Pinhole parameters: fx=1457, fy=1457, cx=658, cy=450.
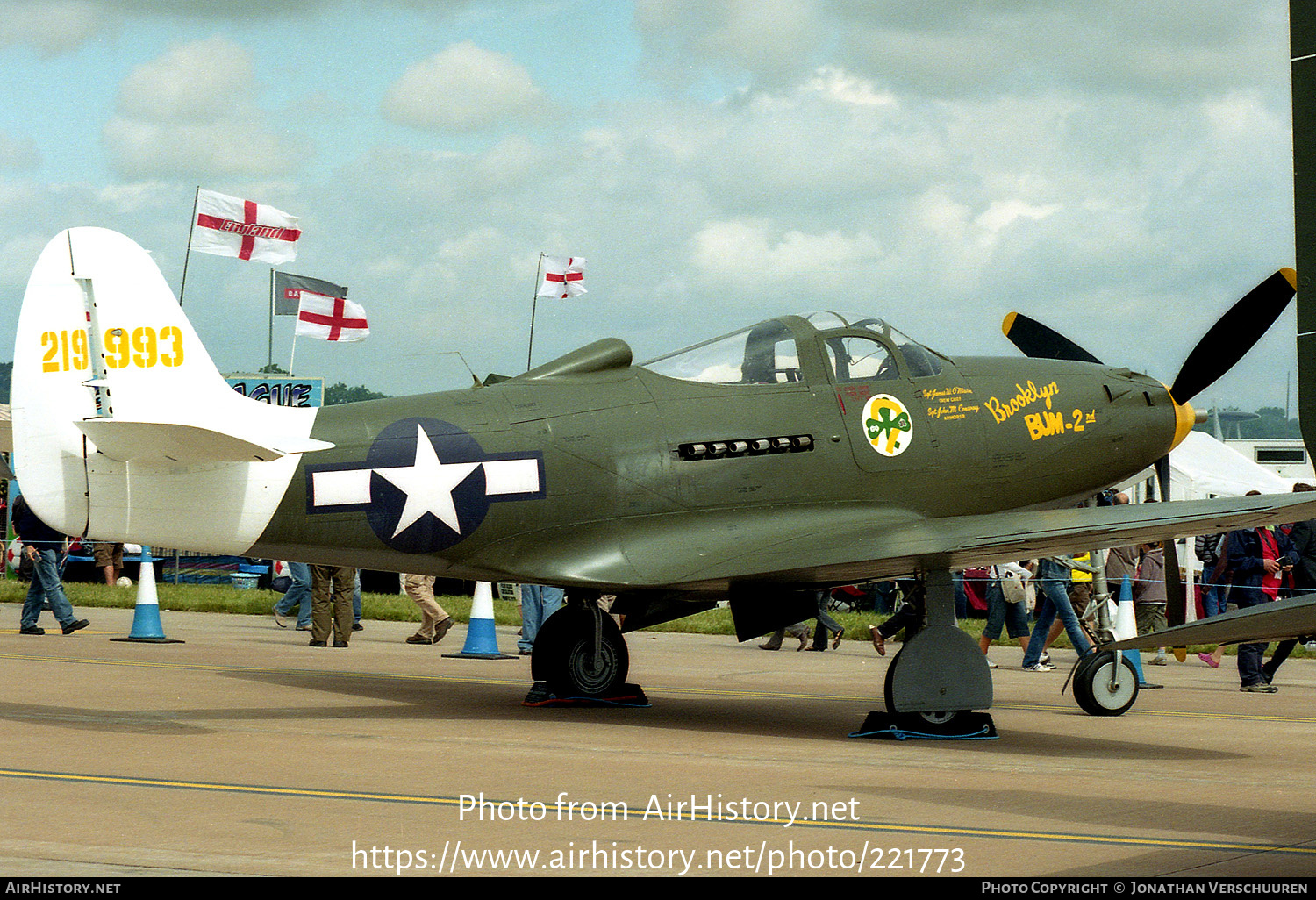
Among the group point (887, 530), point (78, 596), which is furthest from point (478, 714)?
point (78, 596)

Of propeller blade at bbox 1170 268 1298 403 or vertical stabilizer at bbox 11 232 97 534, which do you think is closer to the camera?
vertical stabilizer at bbox 11 232 97 534

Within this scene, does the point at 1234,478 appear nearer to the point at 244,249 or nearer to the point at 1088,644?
the point at 1088,644

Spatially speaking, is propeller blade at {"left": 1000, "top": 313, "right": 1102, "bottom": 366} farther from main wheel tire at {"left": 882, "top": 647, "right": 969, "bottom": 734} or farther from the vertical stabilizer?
the vertical stabilizer

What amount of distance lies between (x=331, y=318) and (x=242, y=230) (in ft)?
11.9

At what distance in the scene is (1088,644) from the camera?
16609mm

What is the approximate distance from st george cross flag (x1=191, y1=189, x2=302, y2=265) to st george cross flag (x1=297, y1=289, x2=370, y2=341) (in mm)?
2390

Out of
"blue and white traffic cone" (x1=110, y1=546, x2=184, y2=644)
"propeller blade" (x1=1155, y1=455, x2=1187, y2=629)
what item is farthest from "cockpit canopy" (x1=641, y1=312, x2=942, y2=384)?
"blue and white traffic cone" (x1=110, y1=546, x2=184, y2=644)

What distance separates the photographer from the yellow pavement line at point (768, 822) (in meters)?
5.93

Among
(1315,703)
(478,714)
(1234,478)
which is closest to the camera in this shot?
(478,714)

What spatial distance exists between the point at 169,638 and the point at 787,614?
987 centimetres

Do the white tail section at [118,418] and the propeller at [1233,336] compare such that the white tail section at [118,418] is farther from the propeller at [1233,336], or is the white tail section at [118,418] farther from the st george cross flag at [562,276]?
the st george cross flag at [562,276]

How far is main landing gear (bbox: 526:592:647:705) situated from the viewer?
1165cm

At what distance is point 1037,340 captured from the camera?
15.1 metres

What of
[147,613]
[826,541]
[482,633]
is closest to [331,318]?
[147,613]
